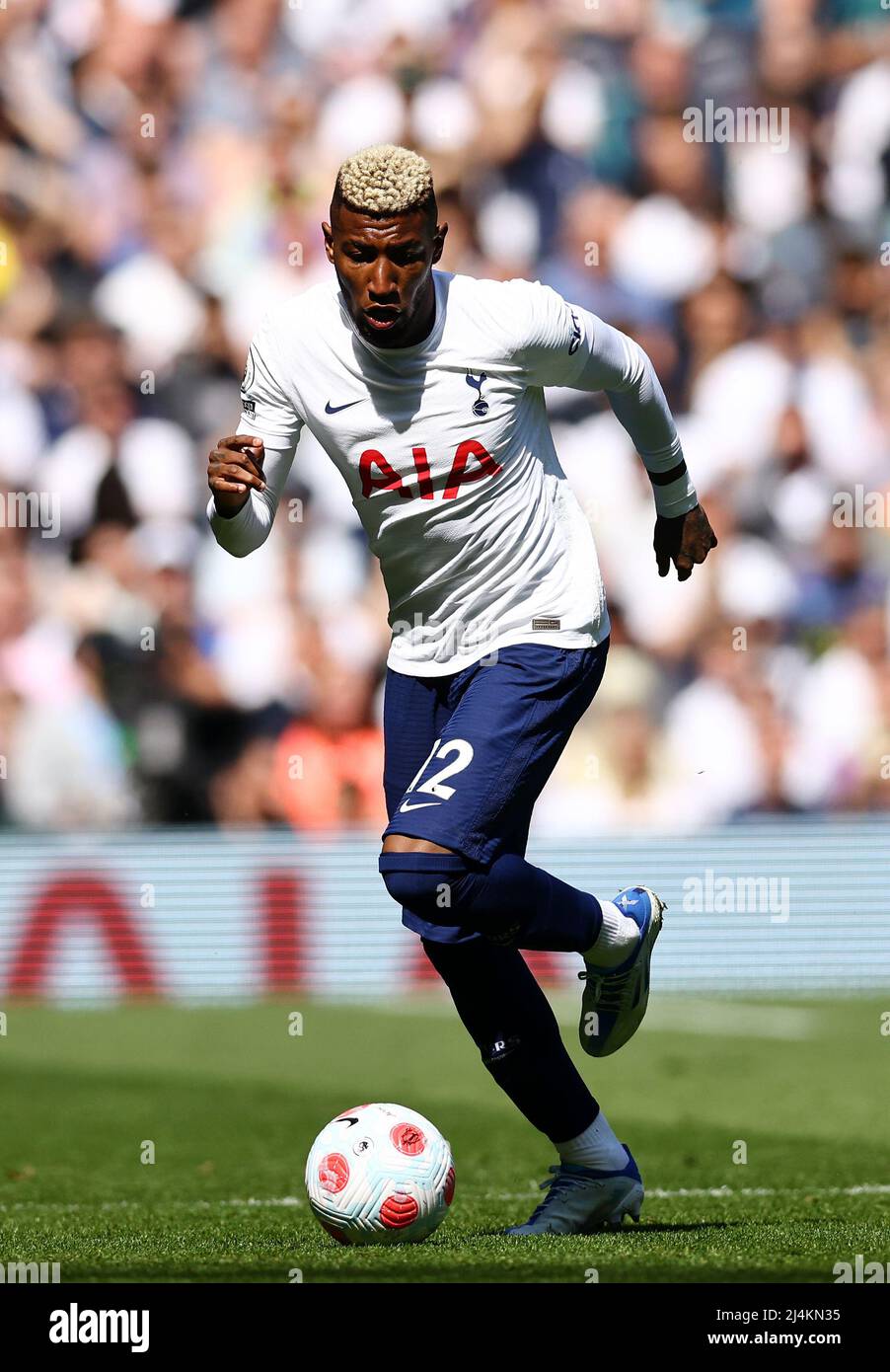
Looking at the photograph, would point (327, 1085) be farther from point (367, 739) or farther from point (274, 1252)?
point (274, 1252)

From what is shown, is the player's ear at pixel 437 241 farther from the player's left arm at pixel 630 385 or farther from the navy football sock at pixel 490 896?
the navy football sock at pixel 490 896

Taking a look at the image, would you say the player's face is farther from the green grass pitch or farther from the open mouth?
the green grass pitch

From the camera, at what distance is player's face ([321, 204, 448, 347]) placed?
4.87 meters

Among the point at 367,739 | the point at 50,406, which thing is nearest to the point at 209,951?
the point at 367,739

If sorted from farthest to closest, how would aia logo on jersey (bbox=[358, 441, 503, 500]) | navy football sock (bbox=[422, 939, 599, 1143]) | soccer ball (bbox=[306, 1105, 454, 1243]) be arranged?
navy football sock (bbox=[422, 939, 599, 1143]) < aia logo on jersey (bbox=[358, 441, 503, 500]) < soccer ball (bbox=[306, 1105, 454, 1243])

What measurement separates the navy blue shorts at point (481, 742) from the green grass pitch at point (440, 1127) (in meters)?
0.93

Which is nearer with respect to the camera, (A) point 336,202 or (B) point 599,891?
(A) point 336,202

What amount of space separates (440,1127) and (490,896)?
11.0 feet

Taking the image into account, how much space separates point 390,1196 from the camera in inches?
196

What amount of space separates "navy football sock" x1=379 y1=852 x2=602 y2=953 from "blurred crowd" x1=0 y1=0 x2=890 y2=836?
7.25 m

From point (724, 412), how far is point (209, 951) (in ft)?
15.4

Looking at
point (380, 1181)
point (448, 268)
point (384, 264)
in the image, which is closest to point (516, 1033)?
point (380, 1181)

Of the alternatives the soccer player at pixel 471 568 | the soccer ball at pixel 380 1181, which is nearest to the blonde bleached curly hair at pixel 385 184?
the soccer player at pixel 471 568

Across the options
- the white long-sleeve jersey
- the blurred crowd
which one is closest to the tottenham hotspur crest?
the white long-sleeve jersey
